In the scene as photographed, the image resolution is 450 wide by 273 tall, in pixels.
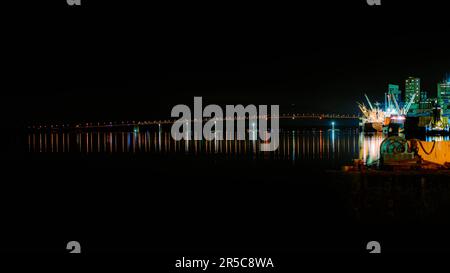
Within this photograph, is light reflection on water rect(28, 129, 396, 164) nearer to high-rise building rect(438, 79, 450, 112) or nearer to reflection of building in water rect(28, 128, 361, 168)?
reflection of building in water rect(28, 128, 361, 168)

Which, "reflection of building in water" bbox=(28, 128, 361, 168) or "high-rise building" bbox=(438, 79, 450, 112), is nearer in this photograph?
"reflection of building in water" bbox=(28, 128, 361, 168)

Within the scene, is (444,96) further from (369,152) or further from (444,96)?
(369,152)

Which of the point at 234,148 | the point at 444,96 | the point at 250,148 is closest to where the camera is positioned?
the point at 250,148

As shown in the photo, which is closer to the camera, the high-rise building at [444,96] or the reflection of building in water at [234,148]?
the reflection of building in water at [234,148]

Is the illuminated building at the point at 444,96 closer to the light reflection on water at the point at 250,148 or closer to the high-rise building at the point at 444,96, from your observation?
the high-rise building at the point at 444,96

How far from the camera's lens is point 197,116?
99062mm

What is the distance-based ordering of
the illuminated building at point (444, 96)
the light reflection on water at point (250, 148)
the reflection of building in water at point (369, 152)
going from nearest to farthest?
the reflection of building in water at point (369, 152) → the light reflection on water at point (250, 148) → the illuminated building at point (444, 96)

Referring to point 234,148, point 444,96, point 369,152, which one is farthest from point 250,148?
point 444,96

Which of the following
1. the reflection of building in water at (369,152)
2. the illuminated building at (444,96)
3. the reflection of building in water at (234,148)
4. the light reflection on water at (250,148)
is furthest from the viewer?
the illuminated building at (444,96)

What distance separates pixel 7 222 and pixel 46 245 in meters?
1.66

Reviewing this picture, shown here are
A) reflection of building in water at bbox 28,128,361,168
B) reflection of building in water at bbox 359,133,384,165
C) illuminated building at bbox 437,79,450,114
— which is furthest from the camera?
illuminated building at bbox 437,79,450,114

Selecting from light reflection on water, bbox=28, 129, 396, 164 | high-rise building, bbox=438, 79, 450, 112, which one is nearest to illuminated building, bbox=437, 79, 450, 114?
high-rise building, bbox=438, 79, 450, 112

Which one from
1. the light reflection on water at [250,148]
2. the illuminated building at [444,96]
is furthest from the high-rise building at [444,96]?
the light reflection on water at [250,148]
